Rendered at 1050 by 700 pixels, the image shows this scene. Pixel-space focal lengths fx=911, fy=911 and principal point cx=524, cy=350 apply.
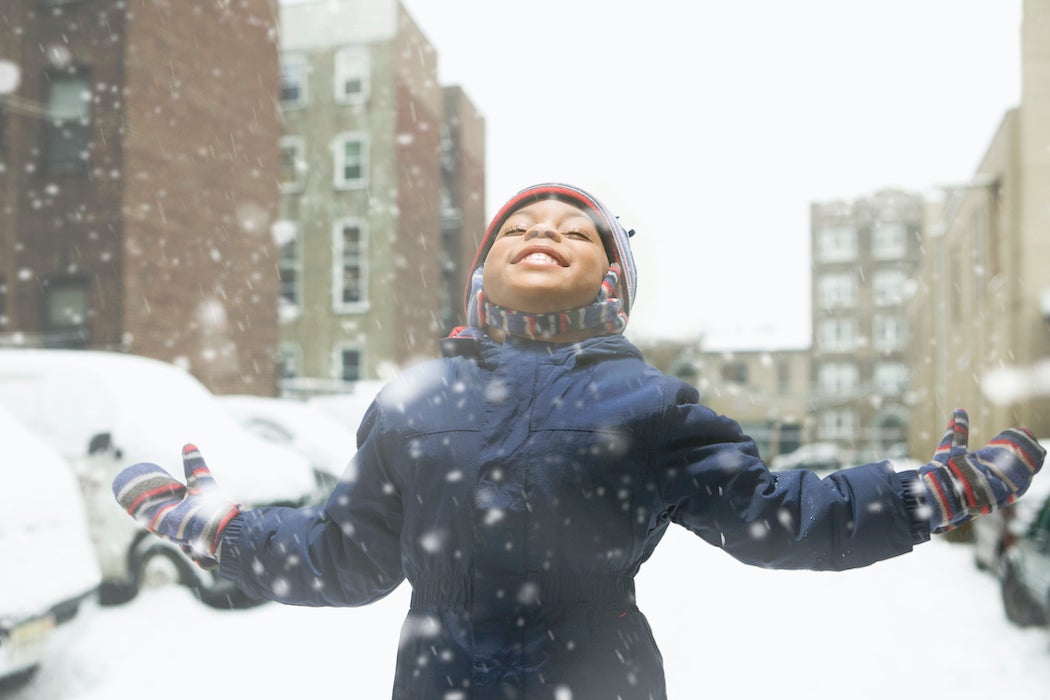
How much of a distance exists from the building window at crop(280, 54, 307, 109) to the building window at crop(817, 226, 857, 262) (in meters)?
32.0

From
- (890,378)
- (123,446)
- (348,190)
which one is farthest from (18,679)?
(890,378)

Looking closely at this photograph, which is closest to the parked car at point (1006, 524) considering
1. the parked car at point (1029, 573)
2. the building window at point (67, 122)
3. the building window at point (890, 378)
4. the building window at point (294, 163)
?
the parked car at point (1029, 573)

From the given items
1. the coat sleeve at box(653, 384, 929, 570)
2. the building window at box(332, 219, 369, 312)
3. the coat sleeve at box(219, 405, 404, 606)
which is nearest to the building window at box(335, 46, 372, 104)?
the building window at box(332, 219, 369, 312)

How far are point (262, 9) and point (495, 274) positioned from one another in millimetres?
13999

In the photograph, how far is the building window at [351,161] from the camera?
1992 centimetres

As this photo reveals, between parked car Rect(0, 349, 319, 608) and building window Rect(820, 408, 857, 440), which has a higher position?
parked car Rect(0, 349, 319, 608)

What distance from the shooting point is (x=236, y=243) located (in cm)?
1340

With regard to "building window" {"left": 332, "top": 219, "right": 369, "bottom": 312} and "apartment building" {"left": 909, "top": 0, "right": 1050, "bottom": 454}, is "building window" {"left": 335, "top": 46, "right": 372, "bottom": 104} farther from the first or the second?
"apartment building" {"left": 909, "top": 0, "right": 1050, "bottom": 454}

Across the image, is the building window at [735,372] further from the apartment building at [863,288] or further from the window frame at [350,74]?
the window frame at [350,74]

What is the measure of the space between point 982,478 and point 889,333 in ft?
151

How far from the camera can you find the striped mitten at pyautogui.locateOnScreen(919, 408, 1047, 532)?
133 centimetres

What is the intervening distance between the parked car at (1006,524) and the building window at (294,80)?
17.3m

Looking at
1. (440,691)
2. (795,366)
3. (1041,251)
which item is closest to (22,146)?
(1041,251)

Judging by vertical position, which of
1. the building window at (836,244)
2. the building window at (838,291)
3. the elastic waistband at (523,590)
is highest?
the building window at (836,244)
